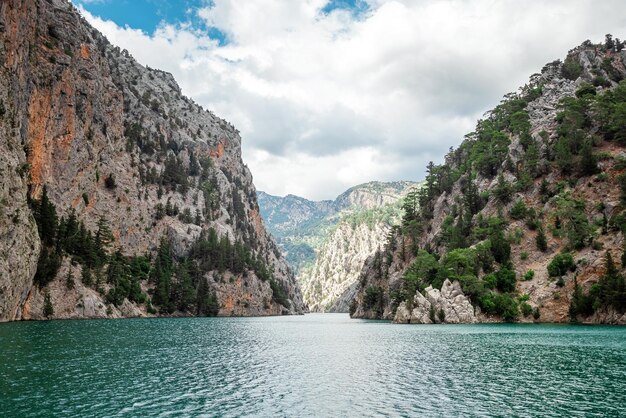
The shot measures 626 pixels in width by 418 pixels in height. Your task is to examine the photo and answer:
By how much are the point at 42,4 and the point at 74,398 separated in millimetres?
145677

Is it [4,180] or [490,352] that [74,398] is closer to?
[490,352]

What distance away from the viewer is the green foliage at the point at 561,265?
345ft

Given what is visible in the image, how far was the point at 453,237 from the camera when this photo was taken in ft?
464

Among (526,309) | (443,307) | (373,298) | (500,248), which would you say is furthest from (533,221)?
(373,298)

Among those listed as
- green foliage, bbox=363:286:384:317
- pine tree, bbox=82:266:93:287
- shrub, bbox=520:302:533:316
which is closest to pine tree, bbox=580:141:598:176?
shrub, bbox=520:302:533:316

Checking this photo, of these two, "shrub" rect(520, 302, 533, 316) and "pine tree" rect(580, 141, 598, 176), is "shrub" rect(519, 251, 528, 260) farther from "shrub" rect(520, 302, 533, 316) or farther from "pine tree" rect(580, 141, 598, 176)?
"pine tree" rect(580, 141, 598, 176)

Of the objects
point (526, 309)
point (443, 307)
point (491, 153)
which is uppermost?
point (491, 153)

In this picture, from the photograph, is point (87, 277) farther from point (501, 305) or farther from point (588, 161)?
point (588, 161)

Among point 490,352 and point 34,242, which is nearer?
point 490,352

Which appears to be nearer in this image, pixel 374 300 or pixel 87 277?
pixel 87 277

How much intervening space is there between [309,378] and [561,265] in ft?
286

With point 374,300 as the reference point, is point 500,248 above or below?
above

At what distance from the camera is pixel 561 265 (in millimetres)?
106688

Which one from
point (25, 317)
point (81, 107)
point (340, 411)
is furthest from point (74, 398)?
point (81, 107)
